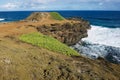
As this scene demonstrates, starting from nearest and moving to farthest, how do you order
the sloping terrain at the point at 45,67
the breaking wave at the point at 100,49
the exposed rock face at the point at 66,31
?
the sloping terrain at the point at 45,67
the breaking wave at the point at 100,49
the exposed rock face at the point at 66,31

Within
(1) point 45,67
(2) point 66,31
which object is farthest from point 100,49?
(1) point 45,67

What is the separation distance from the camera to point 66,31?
3550 centimetres

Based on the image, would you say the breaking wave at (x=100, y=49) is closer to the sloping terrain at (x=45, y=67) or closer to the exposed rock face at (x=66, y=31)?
the exposed rock face at (x=66, y=31)

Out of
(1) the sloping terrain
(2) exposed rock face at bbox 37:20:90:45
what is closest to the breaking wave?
(2) exposed rock face at bbox 37:20:90:45

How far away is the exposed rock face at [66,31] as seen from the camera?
32.9m

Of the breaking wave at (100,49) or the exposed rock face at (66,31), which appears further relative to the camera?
the exposed rock face at (66,31)

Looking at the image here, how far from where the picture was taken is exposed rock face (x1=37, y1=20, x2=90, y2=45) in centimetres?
3294

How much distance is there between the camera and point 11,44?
17.4 metres

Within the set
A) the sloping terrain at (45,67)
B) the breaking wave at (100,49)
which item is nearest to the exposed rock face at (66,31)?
the breaking wave at (100,49)

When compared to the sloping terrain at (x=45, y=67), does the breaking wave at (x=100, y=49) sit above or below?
below

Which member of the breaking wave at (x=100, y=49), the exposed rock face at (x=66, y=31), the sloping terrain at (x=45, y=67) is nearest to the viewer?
the sloping terrain at (x=45, y=67)

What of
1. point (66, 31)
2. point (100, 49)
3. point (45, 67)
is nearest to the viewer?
point (45, 67)

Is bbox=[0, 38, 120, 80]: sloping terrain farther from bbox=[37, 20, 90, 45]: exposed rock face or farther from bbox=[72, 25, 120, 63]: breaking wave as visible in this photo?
bbox=[37, 20, 90, 45]: exposed rock face

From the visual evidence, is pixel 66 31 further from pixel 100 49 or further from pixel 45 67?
pixel 45 67
